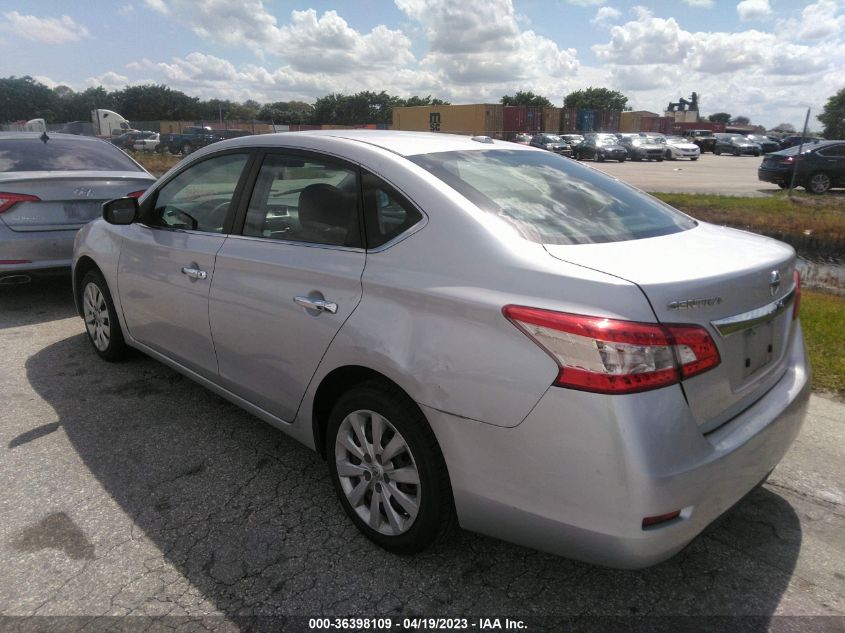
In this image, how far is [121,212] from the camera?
392 cm

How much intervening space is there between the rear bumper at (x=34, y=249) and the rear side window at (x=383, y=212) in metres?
4.34

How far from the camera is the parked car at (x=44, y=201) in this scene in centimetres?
566

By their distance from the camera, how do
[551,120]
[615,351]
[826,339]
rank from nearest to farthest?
[615,351], [826,339], [551,120]

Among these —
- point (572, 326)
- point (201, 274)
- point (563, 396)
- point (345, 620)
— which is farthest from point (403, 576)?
point (201, 274)

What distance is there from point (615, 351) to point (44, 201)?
5687 mm

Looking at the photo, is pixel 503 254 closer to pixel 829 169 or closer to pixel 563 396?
pixel 563 396

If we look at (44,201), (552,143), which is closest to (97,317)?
(44,201)

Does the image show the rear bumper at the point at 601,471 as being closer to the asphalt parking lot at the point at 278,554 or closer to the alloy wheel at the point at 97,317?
the asphalt parking lot at the point at 278,554

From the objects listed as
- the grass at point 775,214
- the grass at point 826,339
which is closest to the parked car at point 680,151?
the grass at point 775,214

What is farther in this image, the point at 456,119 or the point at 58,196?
the point at 456,119

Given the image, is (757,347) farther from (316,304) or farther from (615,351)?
(316,304)

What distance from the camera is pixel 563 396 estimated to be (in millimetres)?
1899

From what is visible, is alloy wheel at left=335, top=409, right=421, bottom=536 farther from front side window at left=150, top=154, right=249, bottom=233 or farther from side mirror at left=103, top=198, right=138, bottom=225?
side mirror at left=103, top=198, right=138, bottom=225

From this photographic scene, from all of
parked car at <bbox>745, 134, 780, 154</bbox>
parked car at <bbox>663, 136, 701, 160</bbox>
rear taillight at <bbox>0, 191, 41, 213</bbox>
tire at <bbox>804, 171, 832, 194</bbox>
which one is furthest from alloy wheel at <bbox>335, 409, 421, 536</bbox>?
parked car at <bbox>745, 134, 780, 154</bbox>
